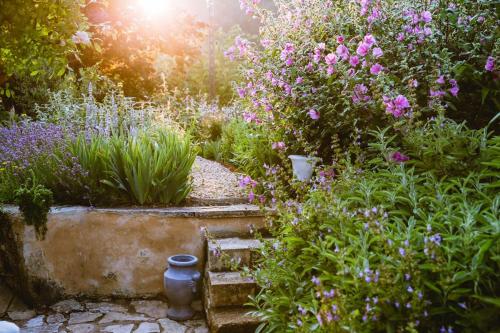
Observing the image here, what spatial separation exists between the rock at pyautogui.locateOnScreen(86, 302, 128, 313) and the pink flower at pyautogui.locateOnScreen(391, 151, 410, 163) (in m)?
2.67

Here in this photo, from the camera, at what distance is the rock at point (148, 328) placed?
12.6 feet

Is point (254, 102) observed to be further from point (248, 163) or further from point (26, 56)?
point (26, 56)

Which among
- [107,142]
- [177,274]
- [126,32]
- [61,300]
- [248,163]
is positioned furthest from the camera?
[126,32]

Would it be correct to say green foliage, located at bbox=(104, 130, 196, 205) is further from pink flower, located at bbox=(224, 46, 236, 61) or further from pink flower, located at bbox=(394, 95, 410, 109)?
pink flower, located at bbox=(394, 95, 410, 109)

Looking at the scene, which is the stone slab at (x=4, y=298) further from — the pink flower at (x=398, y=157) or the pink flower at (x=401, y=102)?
the pink flower at (x=401, y=102)

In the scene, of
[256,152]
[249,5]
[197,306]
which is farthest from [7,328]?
[249,5]

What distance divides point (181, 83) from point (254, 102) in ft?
54.9

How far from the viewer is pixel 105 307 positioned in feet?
14.2

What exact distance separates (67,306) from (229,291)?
5.32ft

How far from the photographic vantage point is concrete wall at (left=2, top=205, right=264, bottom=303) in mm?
4371

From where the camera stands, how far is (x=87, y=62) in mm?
8844

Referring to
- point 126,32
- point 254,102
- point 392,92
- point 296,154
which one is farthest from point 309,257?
point 126,32

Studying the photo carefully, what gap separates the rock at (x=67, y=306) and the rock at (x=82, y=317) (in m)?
0.10

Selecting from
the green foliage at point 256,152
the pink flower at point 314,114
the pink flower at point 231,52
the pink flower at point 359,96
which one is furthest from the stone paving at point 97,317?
the pink flower at point 231,52
